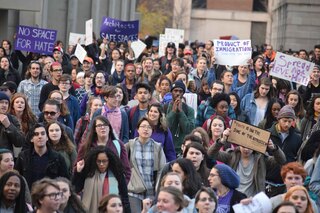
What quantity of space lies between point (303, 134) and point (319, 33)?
139 feet

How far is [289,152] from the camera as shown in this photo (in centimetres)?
1573

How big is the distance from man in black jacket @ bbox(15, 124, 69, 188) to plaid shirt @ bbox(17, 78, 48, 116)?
504cm

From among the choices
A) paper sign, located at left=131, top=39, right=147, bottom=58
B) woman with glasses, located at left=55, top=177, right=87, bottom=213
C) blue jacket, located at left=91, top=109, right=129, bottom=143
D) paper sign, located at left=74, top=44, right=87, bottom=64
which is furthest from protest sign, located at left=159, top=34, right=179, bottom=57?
woman with glasses, located at left=55, top=177, right=87, bottom=213

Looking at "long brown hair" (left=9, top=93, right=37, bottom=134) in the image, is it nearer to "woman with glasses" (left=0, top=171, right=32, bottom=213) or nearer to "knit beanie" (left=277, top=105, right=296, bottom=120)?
"knit beanie" (left=277, top=105, right=296, bottom=120)

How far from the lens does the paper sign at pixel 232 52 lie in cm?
2449

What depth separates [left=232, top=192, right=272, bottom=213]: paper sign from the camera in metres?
11.3

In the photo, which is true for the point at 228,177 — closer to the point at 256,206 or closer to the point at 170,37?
the point at 256,206

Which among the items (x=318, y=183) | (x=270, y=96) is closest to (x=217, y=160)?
(x=318, y=183)

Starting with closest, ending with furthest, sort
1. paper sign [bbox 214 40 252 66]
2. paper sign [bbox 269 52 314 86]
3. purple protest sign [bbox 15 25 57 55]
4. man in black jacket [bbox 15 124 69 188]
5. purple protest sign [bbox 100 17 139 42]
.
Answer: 1. man in black jacket [bbox 15 124 69 188]
2. paper sign [bbox 269 52 314 86]
3. paper sign [bbox 214 40 252 66]
4. purple protest sign [bbox 15 25 57 55]
5. purple protest sign [bbox 100 17 139 42]

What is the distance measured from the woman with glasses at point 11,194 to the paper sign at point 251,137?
11.0 ft

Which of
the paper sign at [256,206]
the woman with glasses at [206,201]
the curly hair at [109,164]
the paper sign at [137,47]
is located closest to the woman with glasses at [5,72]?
the paper sign at [137,47]

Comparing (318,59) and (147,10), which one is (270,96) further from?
(147,10)

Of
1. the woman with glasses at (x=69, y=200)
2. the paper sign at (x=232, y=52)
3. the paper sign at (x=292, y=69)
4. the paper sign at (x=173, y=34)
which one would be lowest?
the woman with glasses at (x=69, y=200)

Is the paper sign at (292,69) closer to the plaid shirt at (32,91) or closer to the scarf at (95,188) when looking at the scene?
the plaid shirt at (32,91)
